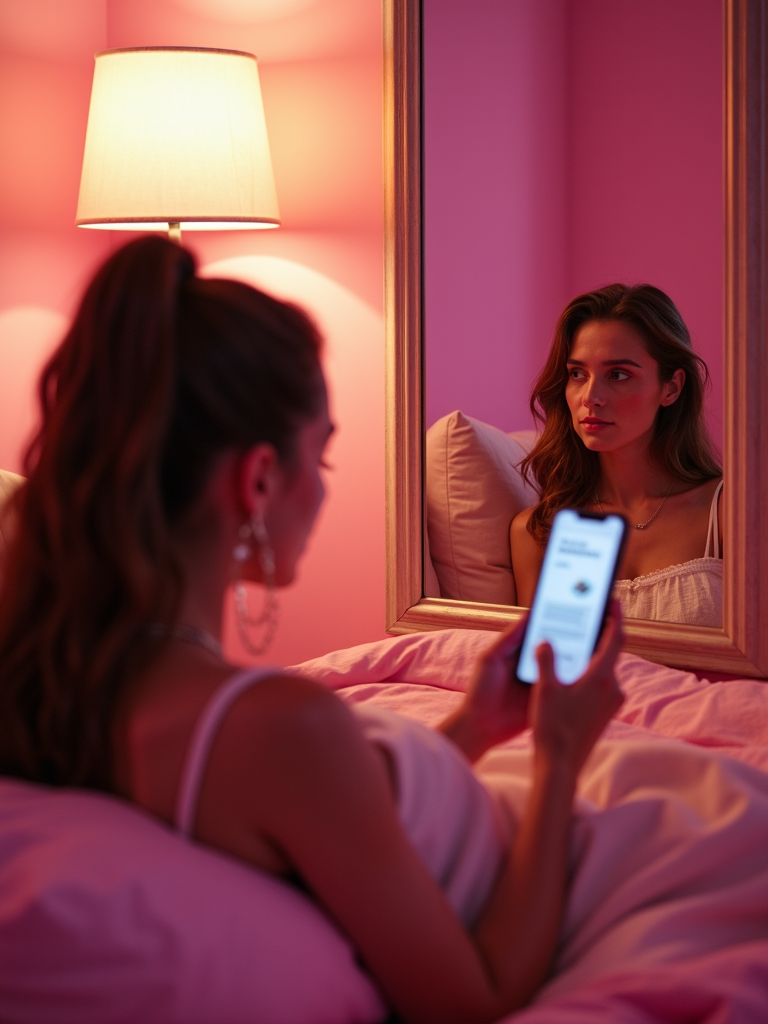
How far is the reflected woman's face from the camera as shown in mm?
1871

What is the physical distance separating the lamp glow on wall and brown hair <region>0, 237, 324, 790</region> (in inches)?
49.3

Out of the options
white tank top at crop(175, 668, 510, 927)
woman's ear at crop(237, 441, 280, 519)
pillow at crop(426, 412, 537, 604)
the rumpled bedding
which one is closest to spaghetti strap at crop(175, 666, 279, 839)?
white tank top at crop(175, 668, 510, 927)

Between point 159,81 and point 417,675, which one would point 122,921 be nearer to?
point 417,675

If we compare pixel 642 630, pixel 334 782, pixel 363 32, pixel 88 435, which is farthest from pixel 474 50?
pixel 334 782

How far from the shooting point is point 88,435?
0.86 metres

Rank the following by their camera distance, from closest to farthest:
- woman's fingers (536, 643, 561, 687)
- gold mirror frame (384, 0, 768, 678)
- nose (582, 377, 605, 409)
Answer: woman's fingers (536, 643, 561, 687) < gold mirror frame (384, 0, 768, 678) < nose (582, 377, 605, 409)

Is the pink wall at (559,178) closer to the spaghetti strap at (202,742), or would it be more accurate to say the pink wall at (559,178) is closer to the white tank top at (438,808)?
the white tank top at (438,808)

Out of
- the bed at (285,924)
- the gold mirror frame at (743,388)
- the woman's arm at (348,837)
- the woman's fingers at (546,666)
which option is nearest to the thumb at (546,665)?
the woman's fingers at (546,666)

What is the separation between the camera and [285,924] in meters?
0.77

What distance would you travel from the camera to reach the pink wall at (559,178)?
179 centimetres

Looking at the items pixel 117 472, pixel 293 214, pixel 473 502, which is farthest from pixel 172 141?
pixel 117 472

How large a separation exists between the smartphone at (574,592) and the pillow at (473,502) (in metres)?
0.77

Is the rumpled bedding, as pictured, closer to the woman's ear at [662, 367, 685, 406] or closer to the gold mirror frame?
the gold mirror frame

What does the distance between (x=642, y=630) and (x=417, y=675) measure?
0.41 metres
